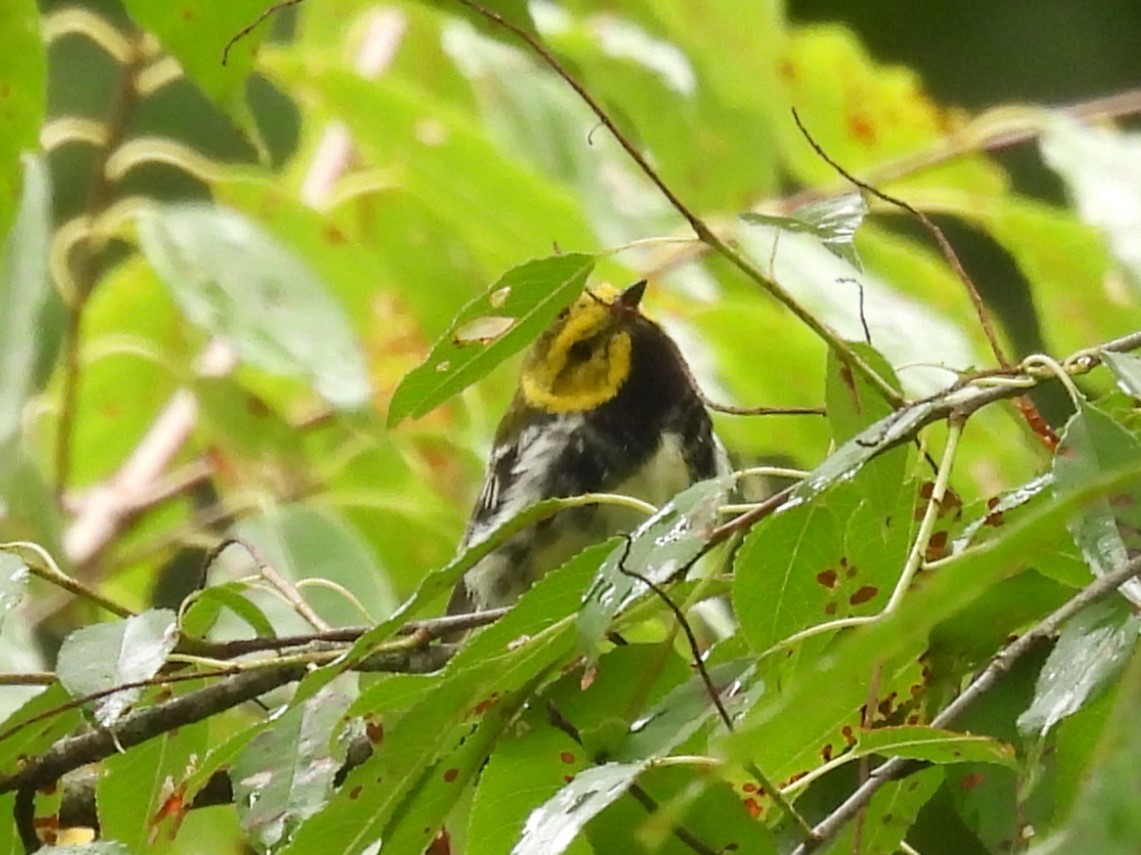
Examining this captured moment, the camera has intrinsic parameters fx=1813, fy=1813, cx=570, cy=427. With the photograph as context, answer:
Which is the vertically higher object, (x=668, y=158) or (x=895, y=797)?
(x=668, y=158)

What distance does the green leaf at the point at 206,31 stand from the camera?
615 mm

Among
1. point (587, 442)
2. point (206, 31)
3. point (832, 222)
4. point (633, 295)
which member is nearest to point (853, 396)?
point (832, 222)

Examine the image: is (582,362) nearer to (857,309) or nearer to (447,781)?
(857,309)

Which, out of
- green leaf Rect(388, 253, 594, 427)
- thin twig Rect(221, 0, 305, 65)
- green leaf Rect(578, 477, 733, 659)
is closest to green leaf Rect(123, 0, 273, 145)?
thin twig Rect(221, 0, 305, 65)

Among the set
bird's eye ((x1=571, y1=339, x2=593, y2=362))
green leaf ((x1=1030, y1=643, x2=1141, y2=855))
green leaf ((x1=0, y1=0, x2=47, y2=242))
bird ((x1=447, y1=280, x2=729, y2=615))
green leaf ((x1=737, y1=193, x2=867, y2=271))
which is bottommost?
bird ((x1=447, y1=280, x2=729, y2=615))

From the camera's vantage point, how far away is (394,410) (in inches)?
21.6


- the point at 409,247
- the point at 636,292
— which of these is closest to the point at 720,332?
the point at 636,292

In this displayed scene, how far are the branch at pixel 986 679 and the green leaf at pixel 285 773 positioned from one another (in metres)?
0.14

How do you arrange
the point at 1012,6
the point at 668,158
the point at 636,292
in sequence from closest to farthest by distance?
1. the point at 636,292
2. the point at 668,158
3. the point at 1012,6

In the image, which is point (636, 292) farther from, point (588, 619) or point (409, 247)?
point (588, 619)

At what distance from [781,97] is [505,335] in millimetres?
647

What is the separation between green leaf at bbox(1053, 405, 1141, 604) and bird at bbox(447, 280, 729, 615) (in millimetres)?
505

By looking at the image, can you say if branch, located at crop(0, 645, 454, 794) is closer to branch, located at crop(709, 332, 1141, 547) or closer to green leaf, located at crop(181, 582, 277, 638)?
green leaf, located at crop(181, 582, 277, 638)

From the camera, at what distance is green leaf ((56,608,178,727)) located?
0.48 metres
